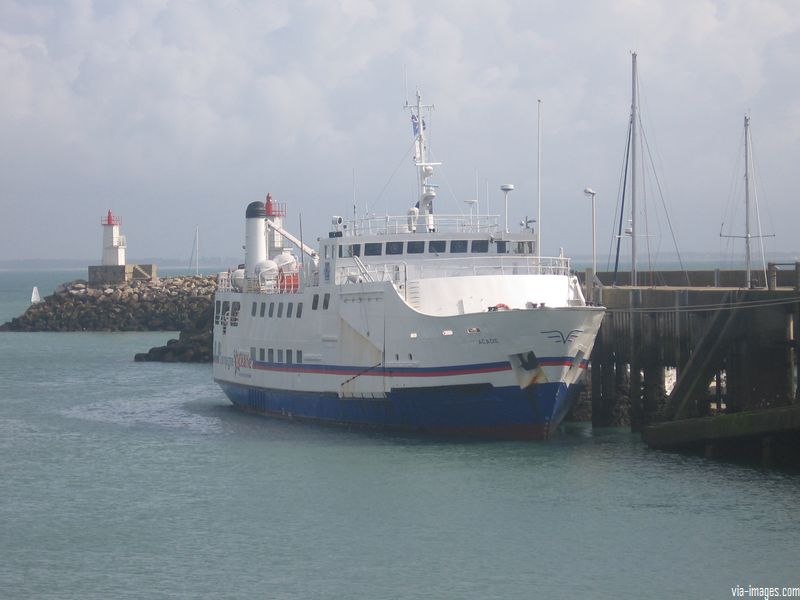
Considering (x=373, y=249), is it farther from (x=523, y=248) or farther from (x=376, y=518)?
(x=376, y=518)

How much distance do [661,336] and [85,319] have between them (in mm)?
60695

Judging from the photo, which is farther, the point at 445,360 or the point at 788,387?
the point at 445,360

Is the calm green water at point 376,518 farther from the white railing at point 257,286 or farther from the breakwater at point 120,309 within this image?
the breakwater at point 120,309

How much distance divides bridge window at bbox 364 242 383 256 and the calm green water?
4911 mm

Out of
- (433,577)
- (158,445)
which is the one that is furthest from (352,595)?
(158,445)

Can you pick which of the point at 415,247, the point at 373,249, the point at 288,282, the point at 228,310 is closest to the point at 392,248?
the point at 373,249

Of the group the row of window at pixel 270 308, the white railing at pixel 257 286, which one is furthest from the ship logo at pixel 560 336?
the white railing at pixel 257 286

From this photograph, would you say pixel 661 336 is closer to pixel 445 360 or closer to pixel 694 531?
pixel 445 360

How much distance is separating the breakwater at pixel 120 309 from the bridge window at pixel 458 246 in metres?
49.2

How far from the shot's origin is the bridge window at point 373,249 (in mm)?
33656

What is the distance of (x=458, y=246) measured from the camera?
33344 millimetres

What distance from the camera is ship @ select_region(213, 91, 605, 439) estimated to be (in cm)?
2934

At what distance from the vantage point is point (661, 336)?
30406 mm

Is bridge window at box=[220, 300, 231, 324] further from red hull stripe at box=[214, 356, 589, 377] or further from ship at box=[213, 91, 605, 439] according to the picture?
red hull stripe at box=[214, 356, 589, 377]
